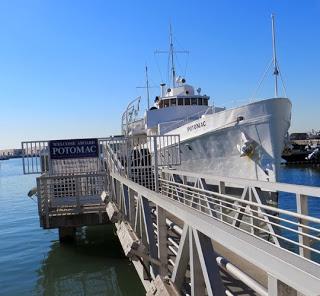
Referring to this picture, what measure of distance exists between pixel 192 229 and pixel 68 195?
437 inches

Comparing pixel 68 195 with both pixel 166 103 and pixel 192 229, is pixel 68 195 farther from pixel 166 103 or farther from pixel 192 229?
pixel 166 103

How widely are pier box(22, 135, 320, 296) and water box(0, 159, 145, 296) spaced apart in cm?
97

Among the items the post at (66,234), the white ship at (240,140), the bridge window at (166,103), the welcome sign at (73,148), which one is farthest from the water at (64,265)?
the bridge window at (166,103)

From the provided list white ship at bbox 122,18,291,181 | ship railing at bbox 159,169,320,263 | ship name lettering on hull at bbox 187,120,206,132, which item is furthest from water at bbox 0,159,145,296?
ship name lettering on hull at bbox 187,120,206,132

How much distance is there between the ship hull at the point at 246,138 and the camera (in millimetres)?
14867

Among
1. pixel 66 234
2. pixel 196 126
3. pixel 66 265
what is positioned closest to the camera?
pixel 66 265

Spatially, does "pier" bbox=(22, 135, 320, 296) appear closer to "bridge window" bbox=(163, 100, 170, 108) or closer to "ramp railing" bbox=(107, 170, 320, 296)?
"ramp railing" bbox=(107, 170, 320, 296)

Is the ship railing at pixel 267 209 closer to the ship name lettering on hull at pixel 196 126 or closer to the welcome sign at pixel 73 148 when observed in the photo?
the welcome sign at pixel 73 148

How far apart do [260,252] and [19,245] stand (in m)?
14.0

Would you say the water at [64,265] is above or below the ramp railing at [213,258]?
below

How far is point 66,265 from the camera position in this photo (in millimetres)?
11688

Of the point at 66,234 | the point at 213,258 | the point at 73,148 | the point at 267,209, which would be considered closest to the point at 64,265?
the point at 66,234

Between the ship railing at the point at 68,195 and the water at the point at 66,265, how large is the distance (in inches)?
47.6

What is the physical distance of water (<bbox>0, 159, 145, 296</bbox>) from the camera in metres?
9.82
